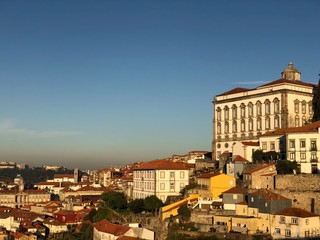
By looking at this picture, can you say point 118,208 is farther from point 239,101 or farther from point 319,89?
point 319,89

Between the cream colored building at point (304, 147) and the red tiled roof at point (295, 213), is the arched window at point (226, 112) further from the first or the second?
the red tiled roof at point (295, 213)

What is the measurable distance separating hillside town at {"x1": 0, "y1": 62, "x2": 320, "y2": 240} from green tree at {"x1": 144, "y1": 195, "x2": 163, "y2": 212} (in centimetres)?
10

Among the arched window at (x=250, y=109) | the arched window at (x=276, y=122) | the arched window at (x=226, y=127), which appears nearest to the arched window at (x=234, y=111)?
the arched window at (x=226, y=127)

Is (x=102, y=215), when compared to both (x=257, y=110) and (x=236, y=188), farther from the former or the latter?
(x=257, y=110)

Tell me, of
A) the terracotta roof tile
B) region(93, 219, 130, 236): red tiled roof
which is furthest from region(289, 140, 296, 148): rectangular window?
region(93, 219, 130, 236): red tiled roof

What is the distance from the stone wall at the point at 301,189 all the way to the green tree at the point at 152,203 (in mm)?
12622

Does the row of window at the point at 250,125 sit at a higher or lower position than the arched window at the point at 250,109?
lower

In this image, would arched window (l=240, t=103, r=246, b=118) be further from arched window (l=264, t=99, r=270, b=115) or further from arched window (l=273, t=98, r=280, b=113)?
arched window (l=273, t=98, r=280, b=113)

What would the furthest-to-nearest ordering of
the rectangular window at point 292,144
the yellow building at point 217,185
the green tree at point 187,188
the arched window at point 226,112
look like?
the arched window at point 226,112, the green tree at point 187,188, the rectangular window at point 292,144, the yellow building at point 217,185

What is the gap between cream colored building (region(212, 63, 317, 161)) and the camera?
2249 inches

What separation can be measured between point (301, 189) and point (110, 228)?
58.8 ft

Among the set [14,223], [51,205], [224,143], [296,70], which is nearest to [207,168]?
[224,143]

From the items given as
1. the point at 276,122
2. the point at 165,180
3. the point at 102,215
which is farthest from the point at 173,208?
the point at 276,122

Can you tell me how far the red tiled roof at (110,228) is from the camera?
4350 centimetres
